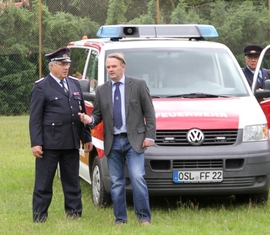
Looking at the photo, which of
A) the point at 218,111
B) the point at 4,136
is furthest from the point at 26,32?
the point at 218,111

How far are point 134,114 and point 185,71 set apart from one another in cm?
198

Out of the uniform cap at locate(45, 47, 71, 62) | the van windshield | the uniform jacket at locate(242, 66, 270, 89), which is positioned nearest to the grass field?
the van windshield

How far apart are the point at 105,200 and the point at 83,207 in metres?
0.32

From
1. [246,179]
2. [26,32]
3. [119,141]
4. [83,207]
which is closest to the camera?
[119,141]

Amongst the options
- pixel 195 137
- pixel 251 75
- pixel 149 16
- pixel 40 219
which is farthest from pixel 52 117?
pixel 149 16

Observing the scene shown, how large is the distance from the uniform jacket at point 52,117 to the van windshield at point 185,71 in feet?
4.80

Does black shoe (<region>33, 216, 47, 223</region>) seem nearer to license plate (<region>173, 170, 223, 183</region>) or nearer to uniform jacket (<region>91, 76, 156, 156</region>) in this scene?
uniform jacket (<region>91, 76, 156, 156</region>)

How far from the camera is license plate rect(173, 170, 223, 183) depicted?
841 cm

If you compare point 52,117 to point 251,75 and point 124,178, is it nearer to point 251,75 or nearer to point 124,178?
point 124,178

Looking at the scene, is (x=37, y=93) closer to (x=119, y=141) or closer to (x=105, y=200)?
(x=119, y=141)

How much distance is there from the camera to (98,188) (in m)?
9.04

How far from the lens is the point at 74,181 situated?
8.27 meters

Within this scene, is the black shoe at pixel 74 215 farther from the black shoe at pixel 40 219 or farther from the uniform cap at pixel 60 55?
the uniform cap at pixel 60 55

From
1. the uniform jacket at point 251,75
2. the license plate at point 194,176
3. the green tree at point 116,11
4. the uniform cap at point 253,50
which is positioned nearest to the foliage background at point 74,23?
the green tree at point 116,11
